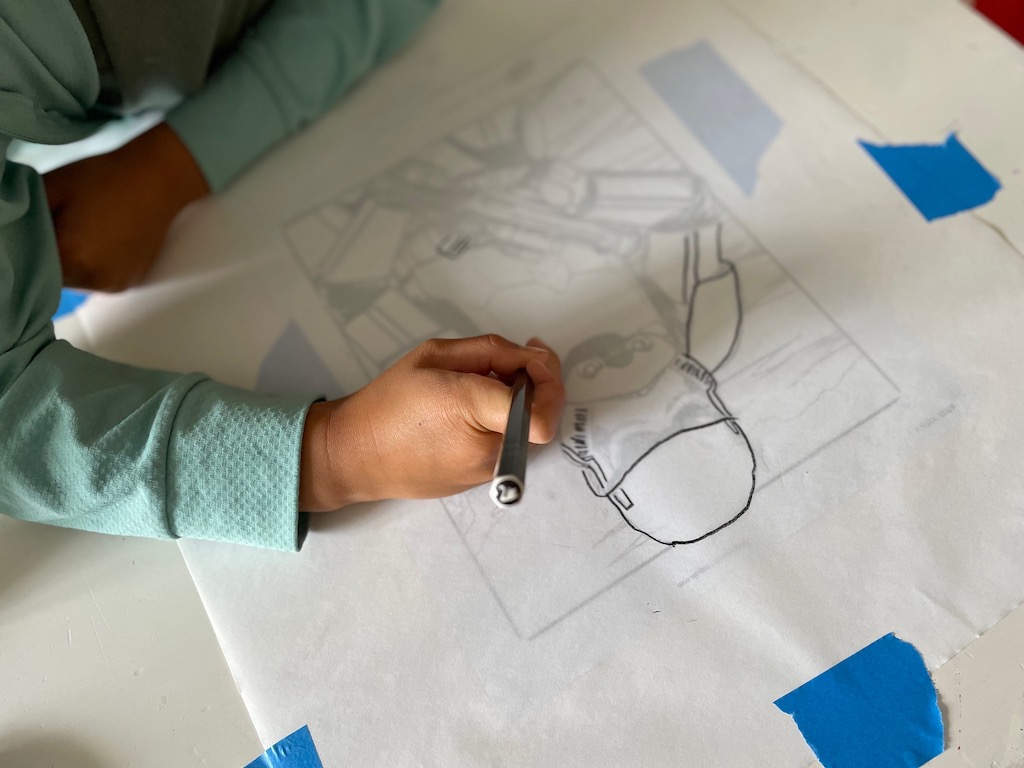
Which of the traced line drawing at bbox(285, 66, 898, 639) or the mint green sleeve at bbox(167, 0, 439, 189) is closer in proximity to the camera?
the traced line drawing at bbox(285, 66, 898, 639)

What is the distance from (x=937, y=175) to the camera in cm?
44

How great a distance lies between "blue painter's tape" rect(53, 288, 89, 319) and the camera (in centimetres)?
48

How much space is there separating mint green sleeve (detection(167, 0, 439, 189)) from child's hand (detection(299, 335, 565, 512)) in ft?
0.70

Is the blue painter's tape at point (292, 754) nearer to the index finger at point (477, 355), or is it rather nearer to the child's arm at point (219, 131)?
the index finger at point (477, 355)

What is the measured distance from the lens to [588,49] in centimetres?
52

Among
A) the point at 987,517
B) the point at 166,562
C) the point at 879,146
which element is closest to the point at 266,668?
the point at 166,562

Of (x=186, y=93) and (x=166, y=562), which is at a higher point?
(x=186, y=93)

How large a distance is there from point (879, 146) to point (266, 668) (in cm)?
44

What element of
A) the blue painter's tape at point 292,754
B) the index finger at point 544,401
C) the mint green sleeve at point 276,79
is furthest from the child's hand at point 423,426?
the mint green sleeve at point 276,79

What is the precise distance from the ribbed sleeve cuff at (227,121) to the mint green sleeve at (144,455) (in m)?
0.12

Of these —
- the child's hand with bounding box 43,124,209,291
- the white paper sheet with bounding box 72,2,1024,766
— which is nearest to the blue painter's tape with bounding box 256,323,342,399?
the white paper sheet with bounding box 72,2,1024,766

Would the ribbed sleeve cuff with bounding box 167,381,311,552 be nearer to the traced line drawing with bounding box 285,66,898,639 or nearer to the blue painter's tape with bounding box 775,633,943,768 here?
the traced line drawing with bounding box 285,66,898,639

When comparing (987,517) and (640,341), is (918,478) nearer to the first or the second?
(987,517)

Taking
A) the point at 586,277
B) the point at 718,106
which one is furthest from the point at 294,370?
the point at 718,106
